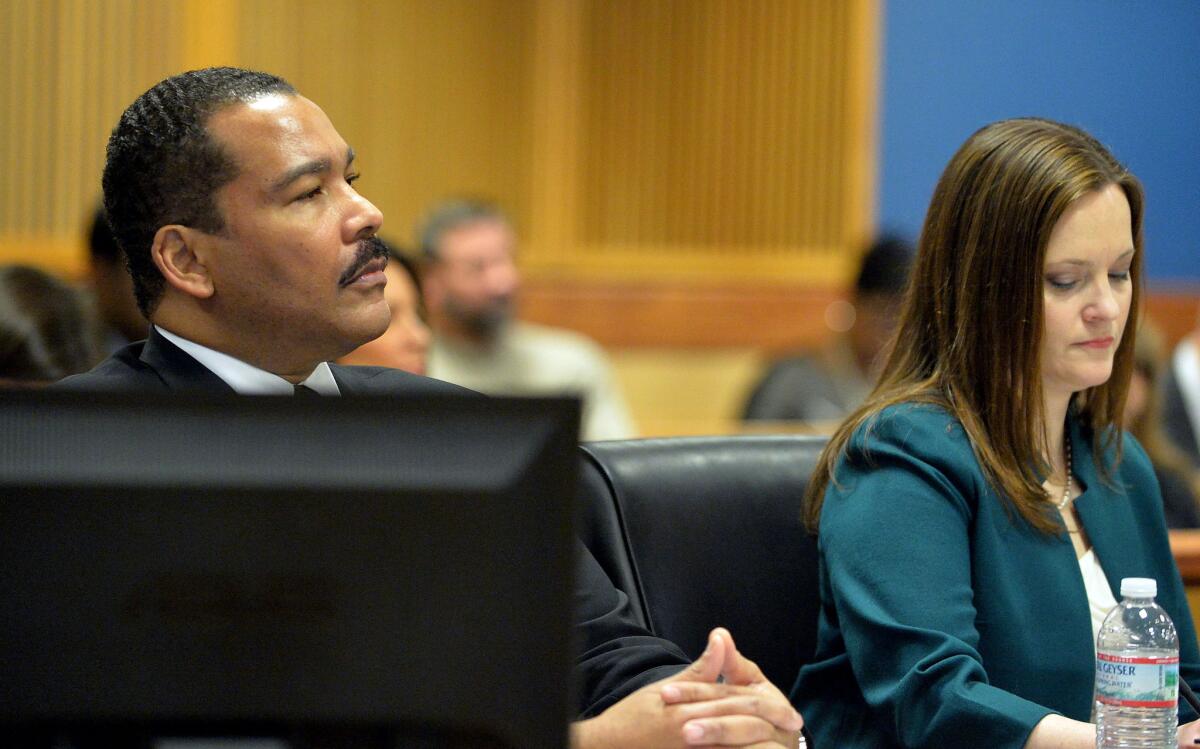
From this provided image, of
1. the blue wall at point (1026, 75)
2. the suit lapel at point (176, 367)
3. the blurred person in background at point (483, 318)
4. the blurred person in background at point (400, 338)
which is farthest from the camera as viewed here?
the blue wall at point (1026, 75)

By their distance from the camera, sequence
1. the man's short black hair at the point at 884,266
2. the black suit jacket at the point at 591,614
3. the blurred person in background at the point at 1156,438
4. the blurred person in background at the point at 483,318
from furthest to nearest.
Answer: the blurred person in background at the point at 483,318, the man's short black hair at the point at 884,266, the blurred person in background at the point at 1156,438, the black suit jacket at the point at 591,614

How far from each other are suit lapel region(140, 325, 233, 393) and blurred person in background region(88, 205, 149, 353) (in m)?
1.73

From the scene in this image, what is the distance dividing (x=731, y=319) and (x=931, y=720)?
3705mm

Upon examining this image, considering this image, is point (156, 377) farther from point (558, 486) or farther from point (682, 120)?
point (682, 120)

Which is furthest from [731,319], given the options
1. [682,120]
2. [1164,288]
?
[1164,288]

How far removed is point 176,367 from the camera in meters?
1.52

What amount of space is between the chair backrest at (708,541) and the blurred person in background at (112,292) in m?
1.79

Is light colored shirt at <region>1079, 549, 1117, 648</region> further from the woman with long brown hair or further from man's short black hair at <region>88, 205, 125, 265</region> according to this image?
man's short black hair at <region>88, 205, 125, 265</region>

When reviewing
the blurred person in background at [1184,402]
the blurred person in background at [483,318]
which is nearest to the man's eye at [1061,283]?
the blurred person in background at [483,318]

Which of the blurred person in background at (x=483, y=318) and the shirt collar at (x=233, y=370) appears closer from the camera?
the shirt collar at (x=233, y=370)

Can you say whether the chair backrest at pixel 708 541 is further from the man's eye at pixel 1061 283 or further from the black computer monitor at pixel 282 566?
the black computer monitor at pixel 282 566

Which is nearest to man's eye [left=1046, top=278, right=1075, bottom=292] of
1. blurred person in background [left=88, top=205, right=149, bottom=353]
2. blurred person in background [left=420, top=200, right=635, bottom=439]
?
blurred person in background [left=88, top=205, right=149, bottom=353]

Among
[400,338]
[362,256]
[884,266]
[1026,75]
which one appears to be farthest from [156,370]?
[1026,75]

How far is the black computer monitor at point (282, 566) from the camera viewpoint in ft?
2.72
